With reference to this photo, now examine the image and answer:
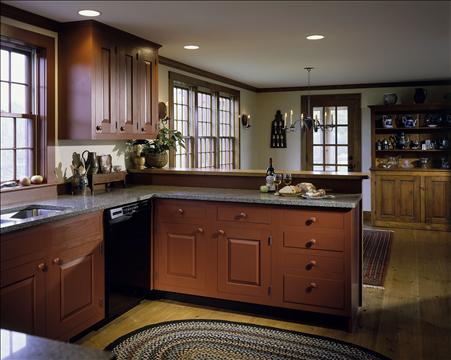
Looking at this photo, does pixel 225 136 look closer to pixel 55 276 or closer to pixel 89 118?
pixel 89 118

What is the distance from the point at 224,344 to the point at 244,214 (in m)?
0.96

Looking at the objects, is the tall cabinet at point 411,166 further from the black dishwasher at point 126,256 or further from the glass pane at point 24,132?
the glass pane at point 24,132

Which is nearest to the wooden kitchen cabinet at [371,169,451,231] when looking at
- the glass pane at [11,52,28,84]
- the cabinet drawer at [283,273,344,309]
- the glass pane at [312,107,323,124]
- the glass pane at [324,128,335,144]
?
the glass pane at [324,128,335,144]

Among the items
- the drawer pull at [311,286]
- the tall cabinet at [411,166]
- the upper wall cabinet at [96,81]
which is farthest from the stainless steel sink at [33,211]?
the tall cabinet at [411,166]

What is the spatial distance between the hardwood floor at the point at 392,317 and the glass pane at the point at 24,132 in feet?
4.89

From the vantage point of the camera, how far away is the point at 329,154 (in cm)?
→ 834

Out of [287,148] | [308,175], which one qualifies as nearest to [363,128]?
[287,148]

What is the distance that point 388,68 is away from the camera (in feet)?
20.7

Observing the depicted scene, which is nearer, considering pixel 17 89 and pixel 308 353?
pixel 308 353

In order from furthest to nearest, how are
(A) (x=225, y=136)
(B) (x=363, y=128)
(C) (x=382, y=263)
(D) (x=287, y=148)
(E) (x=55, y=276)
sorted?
(D) (x=287, y=148) → (B) (x=363, y=128) → (A) (x=225, y=136) → (C) (x=382, y=263) → (E) (x=55, y=276)

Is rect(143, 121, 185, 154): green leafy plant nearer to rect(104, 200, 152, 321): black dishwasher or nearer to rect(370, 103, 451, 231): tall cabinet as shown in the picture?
rect(104, 200, 152, 321): black dishwasher

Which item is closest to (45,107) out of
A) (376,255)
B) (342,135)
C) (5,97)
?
(5,97)

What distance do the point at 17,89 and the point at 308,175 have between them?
2349mm

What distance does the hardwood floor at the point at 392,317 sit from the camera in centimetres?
322
